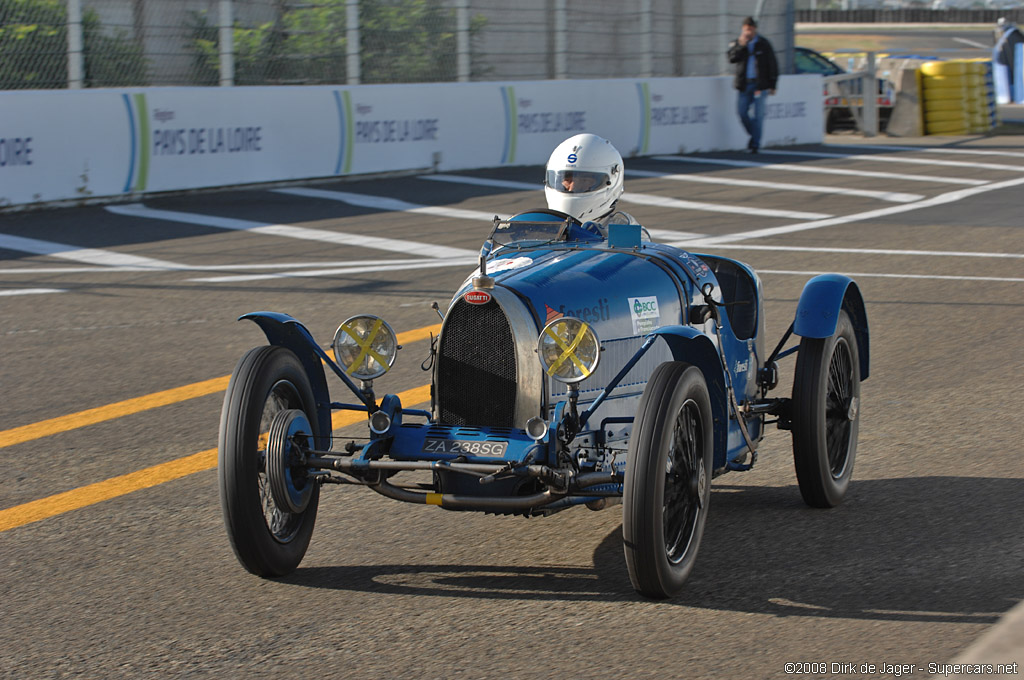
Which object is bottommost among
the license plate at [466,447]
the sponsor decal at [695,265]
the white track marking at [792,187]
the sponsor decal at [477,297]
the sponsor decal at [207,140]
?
the license plate at [466,447]

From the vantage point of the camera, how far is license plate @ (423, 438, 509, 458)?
457 cm

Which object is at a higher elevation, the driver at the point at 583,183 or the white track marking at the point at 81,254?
the driver at the point at 583,183

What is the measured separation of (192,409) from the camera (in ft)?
23.4

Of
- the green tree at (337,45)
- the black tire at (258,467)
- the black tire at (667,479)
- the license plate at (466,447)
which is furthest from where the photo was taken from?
the green tree at (337,45)

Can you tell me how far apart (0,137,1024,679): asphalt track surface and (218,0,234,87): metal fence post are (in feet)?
18.4

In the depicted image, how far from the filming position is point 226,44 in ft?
55.1

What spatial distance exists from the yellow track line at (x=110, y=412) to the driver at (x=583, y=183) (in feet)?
8.16

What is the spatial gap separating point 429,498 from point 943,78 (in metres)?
24.7

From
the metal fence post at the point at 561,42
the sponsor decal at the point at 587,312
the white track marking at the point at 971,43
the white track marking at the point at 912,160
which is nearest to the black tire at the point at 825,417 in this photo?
the sponsor decal at the point at 587,312

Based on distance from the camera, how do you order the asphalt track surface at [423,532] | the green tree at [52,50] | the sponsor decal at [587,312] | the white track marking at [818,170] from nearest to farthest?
the asphalt track surface at [423,532]
the sponsor decal at [587,312]
the green tree at [52,50]
the white track marking at [818,170]

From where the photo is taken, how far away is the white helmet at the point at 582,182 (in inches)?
244

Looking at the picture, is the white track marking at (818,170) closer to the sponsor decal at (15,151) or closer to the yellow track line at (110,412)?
the sponsor decal at (15,151)

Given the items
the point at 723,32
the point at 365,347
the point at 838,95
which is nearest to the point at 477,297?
the point at 365,347

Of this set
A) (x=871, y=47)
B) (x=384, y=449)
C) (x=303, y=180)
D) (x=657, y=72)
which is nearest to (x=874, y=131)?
(x=657, y=72)
